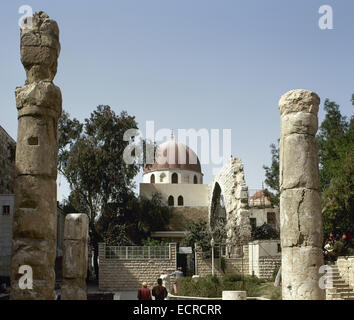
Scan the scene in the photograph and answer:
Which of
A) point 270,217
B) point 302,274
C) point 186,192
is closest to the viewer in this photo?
point 302,274

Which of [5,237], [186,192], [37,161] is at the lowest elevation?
[5,237]

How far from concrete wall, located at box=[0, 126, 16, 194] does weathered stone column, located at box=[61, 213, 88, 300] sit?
58.2ft

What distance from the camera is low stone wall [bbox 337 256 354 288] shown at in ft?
49.1

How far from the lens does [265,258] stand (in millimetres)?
20391

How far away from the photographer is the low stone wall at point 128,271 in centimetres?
2248

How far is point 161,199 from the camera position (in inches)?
1356

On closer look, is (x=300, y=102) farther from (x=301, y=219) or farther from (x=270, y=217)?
(x=270, y=217)

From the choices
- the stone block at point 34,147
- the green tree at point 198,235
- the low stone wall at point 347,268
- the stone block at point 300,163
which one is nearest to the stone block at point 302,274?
the stone block at point 300,163

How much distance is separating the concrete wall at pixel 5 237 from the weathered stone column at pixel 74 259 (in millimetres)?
12712

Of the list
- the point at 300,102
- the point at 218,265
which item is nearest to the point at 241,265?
the point at 218,265

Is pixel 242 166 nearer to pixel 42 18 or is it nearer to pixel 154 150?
pixel 154 150

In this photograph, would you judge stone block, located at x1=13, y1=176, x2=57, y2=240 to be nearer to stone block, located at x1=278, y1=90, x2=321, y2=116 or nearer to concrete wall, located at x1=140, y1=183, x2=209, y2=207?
stone block, located at x1=278, y1=90, x2=321, y2=116

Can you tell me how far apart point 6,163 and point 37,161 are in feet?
75.0

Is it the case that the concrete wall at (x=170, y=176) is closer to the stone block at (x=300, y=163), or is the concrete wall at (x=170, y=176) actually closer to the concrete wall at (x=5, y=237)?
the concrete wall at (x=5, y=237)
